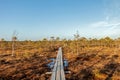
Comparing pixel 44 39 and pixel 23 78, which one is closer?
pixel 23 78

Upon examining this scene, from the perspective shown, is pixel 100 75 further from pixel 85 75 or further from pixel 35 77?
pixel 35 77

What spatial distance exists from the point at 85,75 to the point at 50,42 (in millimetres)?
79368

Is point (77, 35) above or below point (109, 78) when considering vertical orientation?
above

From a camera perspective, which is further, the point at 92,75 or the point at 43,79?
the point at 92,75

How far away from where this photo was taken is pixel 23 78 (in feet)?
56.0

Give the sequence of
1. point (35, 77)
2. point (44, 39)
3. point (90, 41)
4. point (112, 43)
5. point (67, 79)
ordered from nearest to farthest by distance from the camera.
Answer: point (67, 79) → point (35, 77) → point (112, 43) → point (90, 41) → point (44, 39)

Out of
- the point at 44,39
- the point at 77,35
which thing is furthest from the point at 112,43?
the point at 44,39

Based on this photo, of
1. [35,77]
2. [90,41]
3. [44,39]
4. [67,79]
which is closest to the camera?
[67,79]

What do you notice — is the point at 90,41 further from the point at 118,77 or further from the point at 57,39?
the point at 118,77

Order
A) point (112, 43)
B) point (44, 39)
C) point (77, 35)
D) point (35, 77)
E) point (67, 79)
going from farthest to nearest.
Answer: point (44, 39)
point (112, 43)
point (77, 35)
point (35, 77)
point (67, 79)

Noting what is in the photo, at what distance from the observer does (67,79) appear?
53.1ft

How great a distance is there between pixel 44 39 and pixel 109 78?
8393 centimetres

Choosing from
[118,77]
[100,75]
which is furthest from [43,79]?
[118,77]

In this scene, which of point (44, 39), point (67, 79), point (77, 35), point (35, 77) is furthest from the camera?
point (44, 39)
